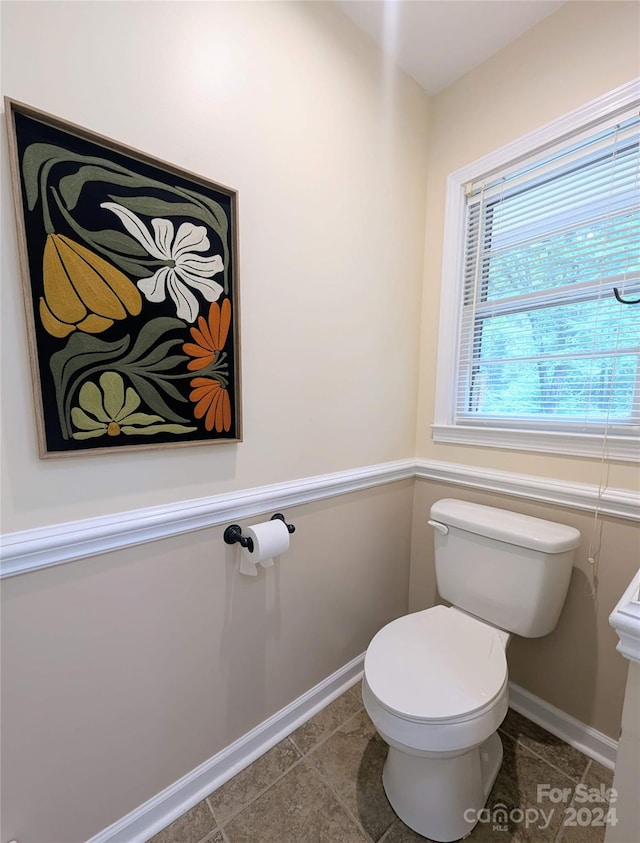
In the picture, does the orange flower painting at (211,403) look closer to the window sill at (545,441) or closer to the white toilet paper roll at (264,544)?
the white toilet paper roll at (264,544)

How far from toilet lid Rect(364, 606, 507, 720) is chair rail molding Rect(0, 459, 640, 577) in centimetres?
52

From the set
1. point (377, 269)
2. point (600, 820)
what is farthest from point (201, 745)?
point (377, 269)

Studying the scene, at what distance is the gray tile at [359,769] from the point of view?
109 centimetres

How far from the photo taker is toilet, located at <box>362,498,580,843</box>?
0.92 metres

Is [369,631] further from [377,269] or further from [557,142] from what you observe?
[557,142]

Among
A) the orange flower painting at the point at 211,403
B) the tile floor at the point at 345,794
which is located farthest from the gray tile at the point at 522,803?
the orange flower painting at the point at 211,403

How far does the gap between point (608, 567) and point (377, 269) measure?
53.9 inches

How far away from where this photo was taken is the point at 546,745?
130 centimetres

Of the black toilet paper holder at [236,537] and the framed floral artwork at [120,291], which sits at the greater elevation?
the framed floral artwork at [120,291]

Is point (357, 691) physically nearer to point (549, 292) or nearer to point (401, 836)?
point (401, 836)

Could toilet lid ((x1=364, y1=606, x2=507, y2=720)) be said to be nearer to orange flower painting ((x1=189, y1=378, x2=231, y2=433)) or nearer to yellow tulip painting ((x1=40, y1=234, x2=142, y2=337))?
orange flower painting ((x1=189, y1=378, x2=231, y2=433))

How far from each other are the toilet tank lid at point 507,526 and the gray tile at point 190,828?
1202mm

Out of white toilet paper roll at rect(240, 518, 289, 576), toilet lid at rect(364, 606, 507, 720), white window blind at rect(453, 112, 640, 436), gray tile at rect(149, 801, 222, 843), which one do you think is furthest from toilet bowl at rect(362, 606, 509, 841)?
white window blind at rect(453, 112, 640, 436)

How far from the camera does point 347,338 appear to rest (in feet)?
4.52
